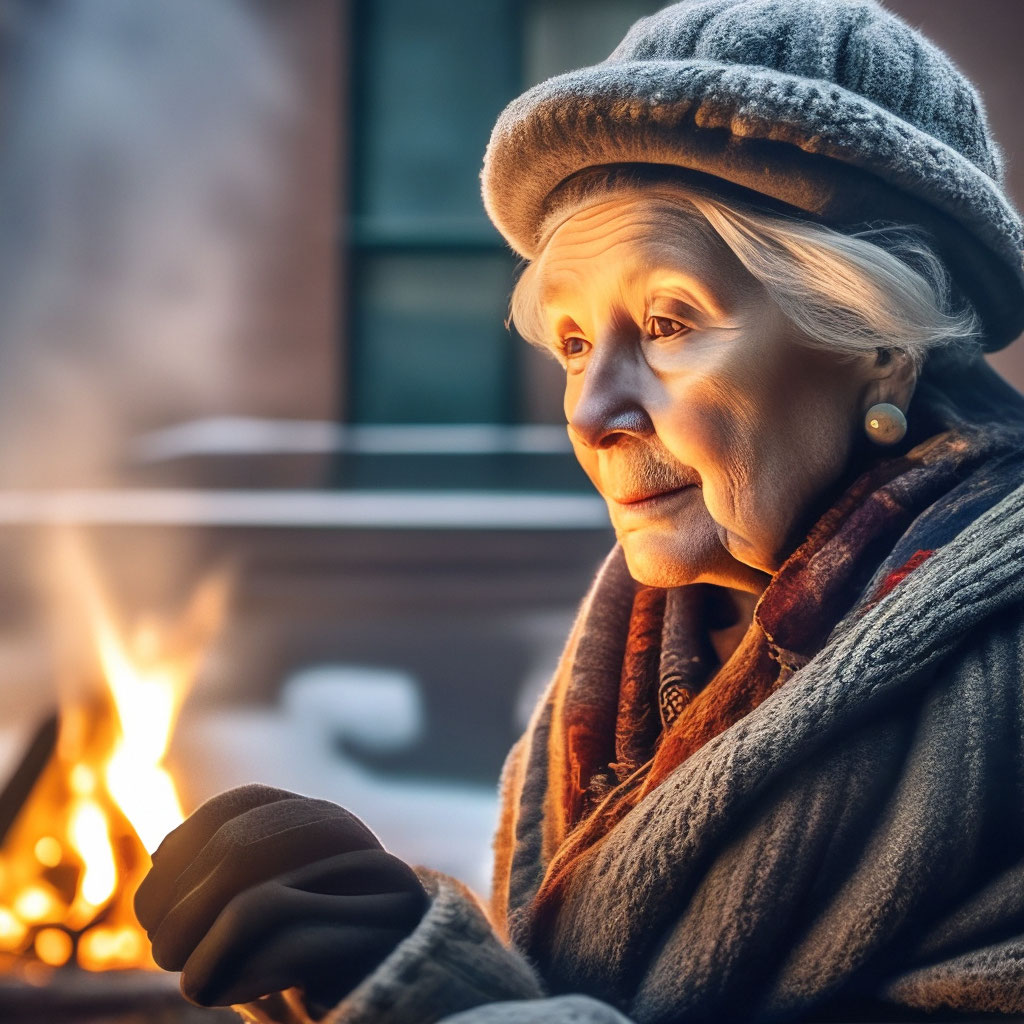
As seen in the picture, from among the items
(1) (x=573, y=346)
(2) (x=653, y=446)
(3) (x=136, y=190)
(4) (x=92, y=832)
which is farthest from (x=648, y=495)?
(3) (x=136, y=190)

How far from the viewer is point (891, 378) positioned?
91 centimetres

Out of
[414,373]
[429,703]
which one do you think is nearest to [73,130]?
[414,373]

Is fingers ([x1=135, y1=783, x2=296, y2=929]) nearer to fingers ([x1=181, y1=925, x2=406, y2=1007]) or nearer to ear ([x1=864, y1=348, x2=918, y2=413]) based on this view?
fingers ([x1=181, y1=925, x2=406, y2=1007])

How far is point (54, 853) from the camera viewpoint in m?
2.27

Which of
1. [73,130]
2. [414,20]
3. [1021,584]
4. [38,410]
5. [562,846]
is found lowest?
[38,410]

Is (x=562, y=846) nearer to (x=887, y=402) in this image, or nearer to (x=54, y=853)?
(x=887, y=402)

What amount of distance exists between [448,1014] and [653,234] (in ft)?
1.92

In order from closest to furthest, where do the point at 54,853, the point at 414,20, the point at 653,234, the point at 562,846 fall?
the point at 653,234 < the point at 562,846 < the point at 54,853 < the point at 414,20

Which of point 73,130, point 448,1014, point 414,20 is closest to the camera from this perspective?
point 448,1014

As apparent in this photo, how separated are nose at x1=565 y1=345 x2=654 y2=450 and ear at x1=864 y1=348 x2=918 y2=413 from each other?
181mm

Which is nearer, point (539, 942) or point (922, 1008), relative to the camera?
point (922, 1008)

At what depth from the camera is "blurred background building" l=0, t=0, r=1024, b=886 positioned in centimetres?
272

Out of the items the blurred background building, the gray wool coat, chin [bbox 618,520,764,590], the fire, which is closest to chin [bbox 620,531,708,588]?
chin [bbox 618,520,764,590]

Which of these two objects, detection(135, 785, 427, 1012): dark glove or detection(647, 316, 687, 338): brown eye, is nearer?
detection(135, 785, 427, 1012): dark glove
